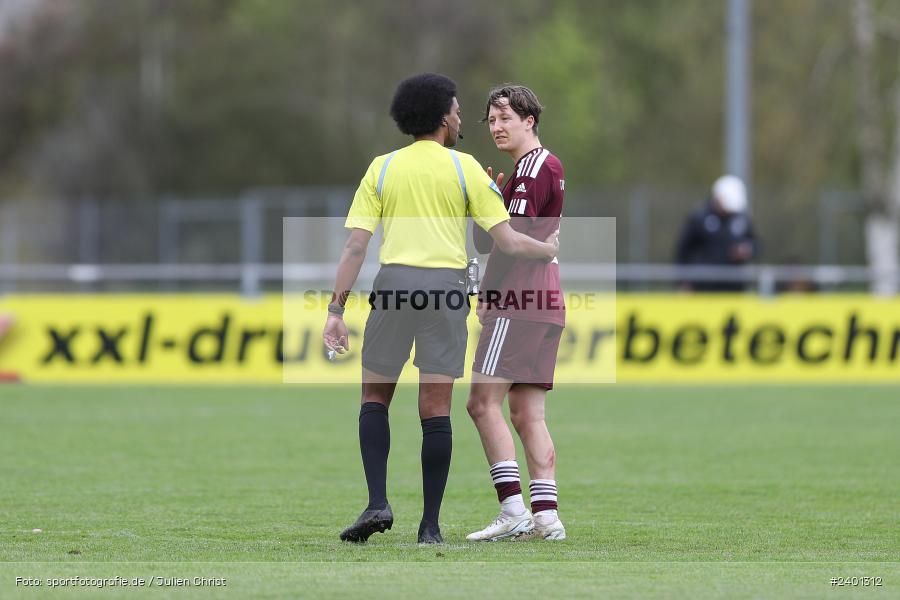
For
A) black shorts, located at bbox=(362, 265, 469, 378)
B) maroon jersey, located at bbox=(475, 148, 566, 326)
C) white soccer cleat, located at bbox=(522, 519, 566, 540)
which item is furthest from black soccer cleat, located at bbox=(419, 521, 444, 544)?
maroon jersey, located at bbox=(475, 148, 566, 326)

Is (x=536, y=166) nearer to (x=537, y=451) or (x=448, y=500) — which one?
(x=537, y=451)

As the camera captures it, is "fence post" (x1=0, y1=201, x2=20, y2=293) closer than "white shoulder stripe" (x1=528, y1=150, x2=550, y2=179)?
No

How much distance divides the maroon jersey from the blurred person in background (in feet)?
37.0

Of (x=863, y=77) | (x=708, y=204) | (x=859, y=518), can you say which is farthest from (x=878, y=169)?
(x=859, y=518)

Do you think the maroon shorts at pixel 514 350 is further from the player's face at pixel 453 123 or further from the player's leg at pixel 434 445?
the player's face at pixel 453 123

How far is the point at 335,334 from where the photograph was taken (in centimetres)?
714

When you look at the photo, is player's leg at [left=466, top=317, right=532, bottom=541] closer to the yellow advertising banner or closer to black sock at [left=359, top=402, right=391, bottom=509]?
black sock at [left=359, top=402, right=391, bottom=509]

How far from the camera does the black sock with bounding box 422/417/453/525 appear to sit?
7215 mm

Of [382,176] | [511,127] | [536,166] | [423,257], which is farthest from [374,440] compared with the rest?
[511,127]

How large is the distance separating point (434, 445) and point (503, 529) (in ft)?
1.84

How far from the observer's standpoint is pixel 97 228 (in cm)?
3534

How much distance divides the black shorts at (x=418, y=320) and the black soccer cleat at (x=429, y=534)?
0.70 meters

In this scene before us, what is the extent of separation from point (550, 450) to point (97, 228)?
2904 cm

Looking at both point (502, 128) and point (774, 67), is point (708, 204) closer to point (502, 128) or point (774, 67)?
point (502, 128)
